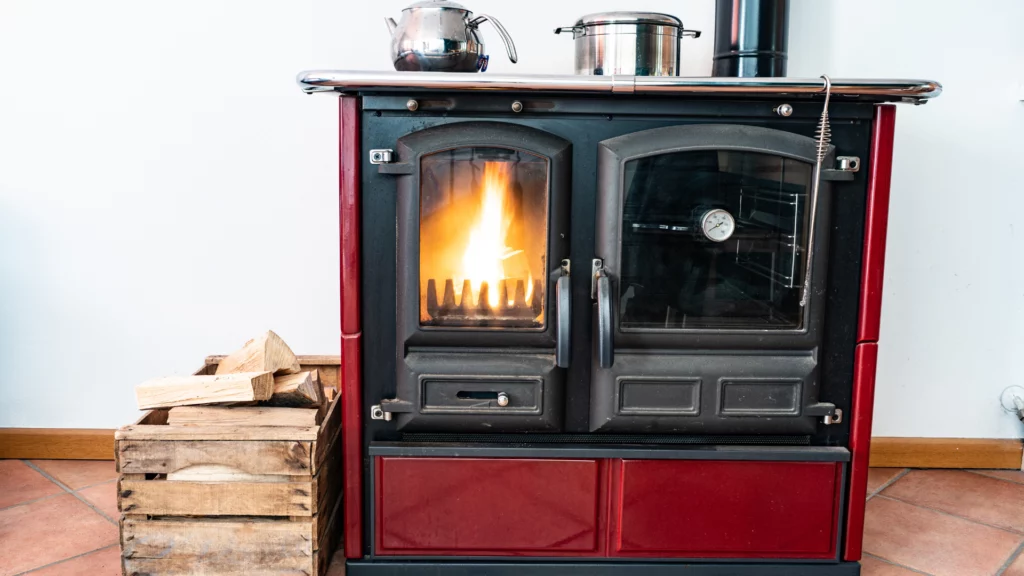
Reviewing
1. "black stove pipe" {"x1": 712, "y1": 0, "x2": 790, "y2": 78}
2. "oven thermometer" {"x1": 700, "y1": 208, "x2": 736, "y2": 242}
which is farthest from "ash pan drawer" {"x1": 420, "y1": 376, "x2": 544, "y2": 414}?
"black stove pipe" {"x1": 712, "y1": 0, "x2": 790, "y2": 78}

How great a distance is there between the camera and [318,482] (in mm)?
1757

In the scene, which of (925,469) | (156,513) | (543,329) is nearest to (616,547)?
(543,329)

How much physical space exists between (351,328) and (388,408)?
173 millimetres

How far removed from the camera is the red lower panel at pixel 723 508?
1.76 metres

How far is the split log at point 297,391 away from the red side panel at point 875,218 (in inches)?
44.0

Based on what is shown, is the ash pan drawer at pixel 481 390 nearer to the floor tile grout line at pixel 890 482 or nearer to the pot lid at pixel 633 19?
the pot lid at pixel 633 19

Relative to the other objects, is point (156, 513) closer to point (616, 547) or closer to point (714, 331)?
point (616, 547)

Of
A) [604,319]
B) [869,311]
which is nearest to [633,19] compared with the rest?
[604,319]

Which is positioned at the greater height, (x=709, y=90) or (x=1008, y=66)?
(x=1008, y=66)

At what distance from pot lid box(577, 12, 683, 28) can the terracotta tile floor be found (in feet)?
4.09

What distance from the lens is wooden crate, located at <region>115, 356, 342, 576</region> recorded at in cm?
171

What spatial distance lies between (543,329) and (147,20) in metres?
1.35

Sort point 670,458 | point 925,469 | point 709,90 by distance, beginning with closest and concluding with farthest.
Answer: point 709,90 < point 670,458 < point 925,469

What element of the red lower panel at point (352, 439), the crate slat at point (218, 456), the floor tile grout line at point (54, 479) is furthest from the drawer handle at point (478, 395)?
the floor tile grout line at point (54, 479)
